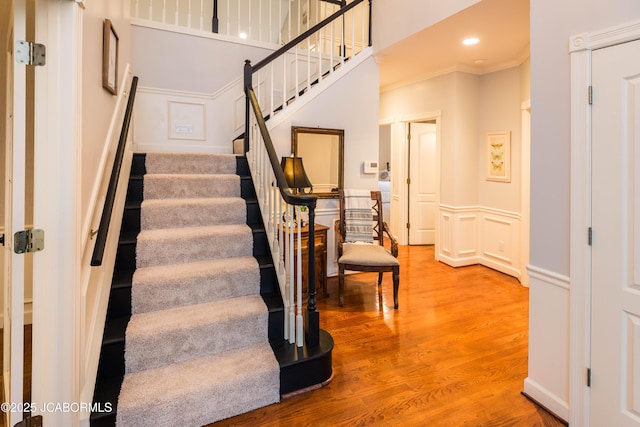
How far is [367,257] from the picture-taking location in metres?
3.53

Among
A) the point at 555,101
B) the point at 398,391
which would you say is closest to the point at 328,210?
the point at 398,391

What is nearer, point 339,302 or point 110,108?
point 110,108

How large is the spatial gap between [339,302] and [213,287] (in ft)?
4.90

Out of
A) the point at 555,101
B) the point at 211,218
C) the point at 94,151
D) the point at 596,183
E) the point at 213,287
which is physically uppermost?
the point at 555,101

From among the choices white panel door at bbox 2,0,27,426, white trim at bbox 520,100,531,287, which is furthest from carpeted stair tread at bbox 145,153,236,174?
white trim at bbox 520,100,531,287

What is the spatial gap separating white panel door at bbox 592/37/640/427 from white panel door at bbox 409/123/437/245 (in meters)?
4.56

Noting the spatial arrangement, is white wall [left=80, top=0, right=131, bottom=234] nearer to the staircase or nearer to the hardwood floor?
the staircase

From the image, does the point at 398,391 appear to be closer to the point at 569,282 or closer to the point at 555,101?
the point at 569,282

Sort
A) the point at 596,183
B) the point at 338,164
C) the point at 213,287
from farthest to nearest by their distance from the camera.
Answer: the point at 338,164, the point at 213,287, the point at 596,183

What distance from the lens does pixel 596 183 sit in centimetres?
173

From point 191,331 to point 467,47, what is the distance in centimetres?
411

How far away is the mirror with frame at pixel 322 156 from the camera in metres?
4.10

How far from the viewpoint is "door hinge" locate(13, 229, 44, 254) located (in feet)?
4.47

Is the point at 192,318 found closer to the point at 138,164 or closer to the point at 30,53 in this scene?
the point at 30,53
